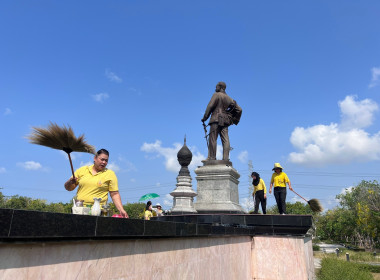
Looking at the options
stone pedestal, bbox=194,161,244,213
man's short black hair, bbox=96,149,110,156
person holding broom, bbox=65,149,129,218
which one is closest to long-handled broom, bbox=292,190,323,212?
stone pedestal, bbox=194,161,244,213

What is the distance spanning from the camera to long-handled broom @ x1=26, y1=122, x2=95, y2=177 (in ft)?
10.9

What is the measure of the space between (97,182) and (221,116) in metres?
8.70

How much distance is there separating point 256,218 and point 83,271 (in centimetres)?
617

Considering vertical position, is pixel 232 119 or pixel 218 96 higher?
pixel 218 96

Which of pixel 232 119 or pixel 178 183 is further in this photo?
pixel 178 183

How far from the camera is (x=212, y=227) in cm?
451

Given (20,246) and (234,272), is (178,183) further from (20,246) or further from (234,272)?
(20,246)

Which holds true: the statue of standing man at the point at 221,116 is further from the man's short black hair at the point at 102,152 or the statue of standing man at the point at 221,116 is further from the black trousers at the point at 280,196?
the man's short black hair at the point at 102,152

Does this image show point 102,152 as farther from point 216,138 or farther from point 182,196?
point 182,196

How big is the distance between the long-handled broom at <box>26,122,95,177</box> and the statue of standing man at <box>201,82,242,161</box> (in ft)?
26.9

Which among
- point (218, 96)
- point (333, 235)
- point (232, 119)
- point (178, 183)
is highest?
point (218, 96)

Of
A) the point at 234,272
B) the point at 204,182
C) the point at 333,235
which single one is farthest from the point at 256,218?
the point at 333,235

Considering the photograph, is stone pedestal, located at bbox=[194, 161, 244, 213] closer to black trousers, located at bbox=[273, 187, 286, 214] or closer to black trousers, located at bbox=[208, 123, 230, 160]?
black trousers, located at bbox=[208, 123, 230, 160]

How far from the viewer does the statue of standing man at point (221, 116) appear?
11.8 meters
